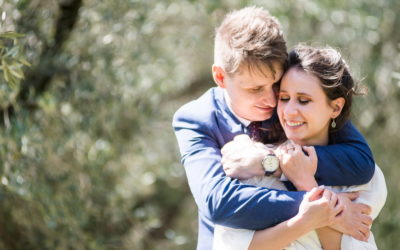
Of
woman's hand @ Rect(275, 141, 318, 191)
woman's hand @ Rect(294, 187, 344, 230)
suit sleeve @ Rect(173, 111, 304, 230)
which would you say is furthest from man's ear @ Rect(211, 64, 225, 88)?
woman's hand @ Rect(294, 187, 344, 230)

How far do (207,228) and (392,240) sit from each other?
4648 millimetres

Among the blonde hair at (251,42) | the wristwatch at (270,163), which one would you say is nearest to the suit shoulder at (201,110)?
the blonde hair at (251,42)

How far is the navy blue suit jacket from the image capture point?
316 centimetres

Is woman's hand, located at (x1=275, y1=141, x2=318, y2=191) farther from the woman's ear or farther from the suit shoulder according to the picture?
the suit shoulder

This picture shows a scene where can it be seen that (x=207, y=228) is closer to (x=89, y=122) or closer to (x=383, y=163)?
(x=89, y=122)

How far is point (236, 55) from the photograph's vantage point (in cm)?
345

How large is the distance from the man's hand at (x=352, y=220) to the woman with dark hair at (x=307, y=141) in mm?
22

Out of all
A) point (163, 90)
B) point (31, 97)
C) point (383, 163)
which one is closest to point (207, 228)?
point (31, 97)

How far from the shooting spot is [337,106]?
3.45 meters

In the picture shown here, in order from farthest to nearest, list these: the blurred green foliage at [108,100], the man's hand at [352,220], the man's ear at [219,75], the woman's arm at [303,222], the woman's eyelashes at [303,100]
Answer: the blurred green foliage at [108,100]
the man's ear at [219,75]
the woman's eyelashes at [303,100]
the man's hand at [352,220]
the woman's arm at [303,222]

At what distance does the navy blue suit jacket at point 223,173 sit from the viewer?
3162mm

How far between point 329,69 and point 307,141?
379mm

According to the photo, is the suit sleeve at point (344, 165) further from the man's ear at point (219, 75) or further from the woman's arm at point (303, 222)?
the man's ear at point (219, 75)

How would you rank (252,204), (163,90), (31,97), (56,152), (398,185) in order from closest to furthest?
1. (252,204)
2. (31,97)
3. (56,152)
4. (163,90)
5. (398,185)
